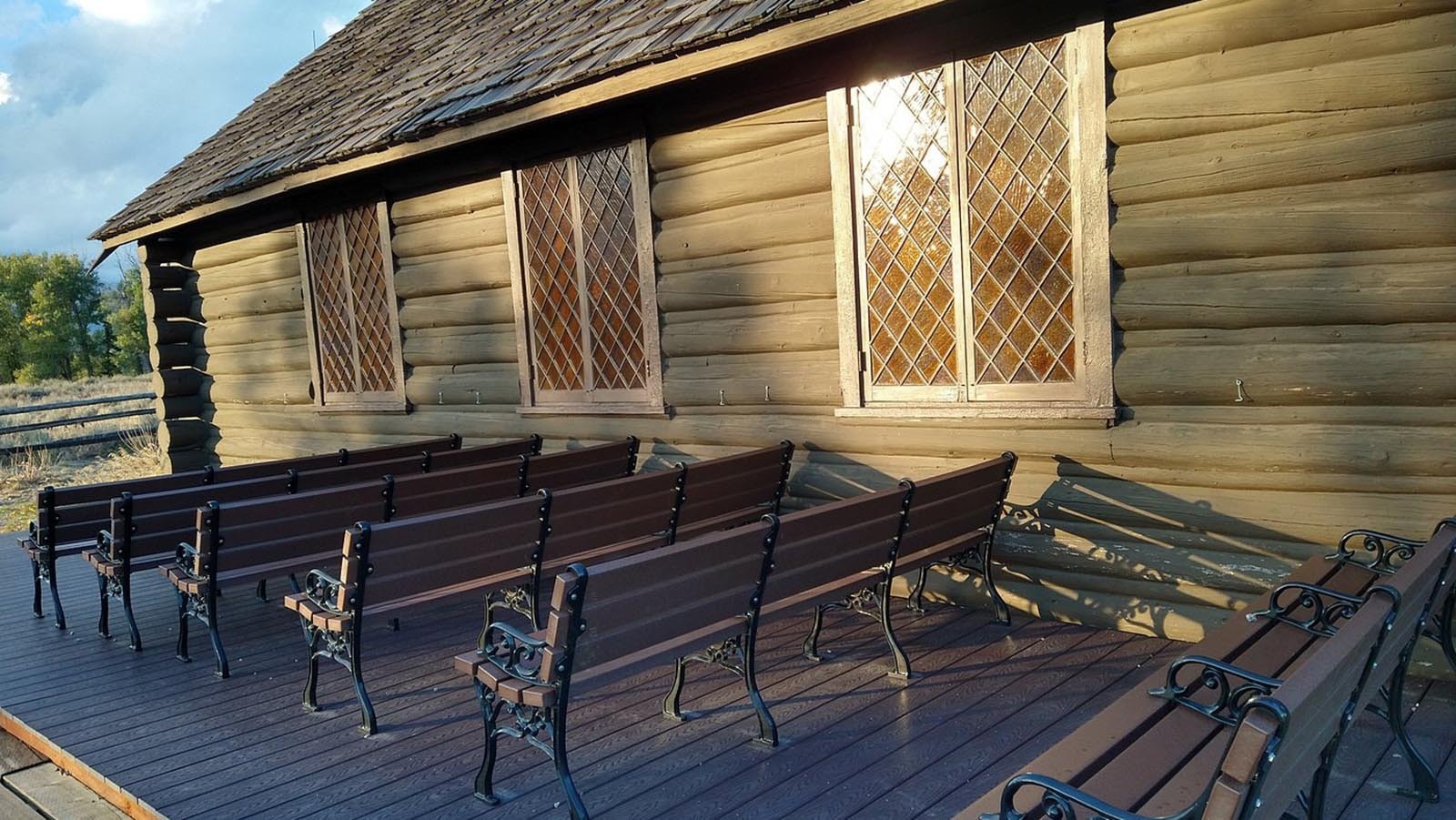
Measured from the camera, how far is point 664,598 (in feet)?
12.0

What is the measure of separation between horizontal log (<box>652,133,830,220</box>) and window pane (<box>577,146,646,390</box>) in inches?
15.0

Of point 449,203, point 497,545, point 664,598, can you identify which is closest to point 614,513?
point 497,545

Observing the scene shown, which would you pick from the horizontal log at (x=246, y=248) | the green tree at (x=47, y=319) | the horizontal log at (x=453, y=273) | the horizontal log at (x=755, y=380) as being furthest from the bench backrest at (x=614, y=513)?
the green tree at (x=47, y=319)

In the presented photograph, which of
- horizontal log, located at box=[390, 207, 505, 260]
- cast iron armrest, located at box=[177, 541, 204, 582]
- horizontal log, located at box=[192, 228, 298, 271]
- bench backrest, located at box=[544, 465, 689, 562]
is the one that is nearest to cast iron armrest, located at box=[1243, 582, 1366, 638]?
bench backrest, located at box=[544, 465, 689, 562]

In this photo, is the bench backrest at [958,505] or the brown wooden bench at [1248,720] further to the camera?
the bench backrest at [958,505]

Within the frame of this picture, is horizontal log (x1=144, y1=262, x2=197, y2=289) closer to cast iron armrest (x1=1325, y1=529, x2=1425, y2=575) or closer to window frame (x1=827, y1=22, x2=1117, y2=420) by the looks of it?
window frame (x1=827, y1=22, x2=1117, y2=420)

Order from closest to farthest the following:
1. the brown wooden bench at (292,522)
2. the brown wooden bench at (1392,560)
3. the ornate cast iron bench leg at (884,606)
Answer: the brown wooden bench at (1392,560), the ornate cast iron bench leg at (884,606), the brown wooden bench at (292,522)

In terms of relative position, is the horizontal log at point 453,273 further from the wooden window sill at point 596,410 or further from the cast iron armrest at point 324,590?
the cast iron armrest at point 324,590

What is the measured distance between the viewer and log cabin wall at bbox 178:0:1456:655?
4180mm

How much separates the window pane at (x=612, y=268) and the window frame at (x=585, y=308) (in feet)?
0.14

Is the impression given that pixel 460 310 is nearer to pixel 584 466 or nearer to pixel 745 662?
pixel 584 466

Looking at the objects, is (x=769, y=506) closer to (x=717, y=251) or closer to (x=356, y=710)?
(x=717, y=251)

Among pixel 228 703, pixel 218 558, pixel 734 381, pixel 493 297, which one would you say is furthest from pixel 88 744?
pixel 493 297

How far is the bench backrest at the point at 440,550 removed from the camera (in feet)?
14.1
